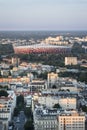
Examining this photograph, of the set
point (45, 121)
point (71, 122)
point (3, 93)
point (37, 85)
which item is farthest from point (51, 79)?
point (71, 122)

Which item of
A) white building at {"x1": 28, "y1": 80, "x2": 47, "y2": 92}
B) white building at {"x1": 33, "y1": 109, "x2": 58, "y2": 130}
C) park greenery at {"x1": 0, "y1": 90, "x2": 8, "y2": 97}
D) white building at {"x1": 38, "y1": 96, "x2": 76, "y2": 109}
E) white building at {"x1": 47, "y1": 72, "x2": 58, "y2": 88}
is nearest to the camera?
white building at {"x1": 33, "y1": 109, "x2": 58, "y2": 130}

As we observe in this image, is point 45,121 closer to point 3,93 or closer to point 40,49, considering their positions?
point 3,93

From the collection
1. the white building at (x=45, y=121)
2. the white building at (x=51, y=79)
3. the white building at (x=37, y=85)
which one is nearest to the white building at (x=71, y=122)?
the white building at (x=45, y=121)

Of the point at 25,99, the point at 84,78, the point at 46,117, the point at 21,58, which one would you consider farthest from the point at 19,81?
the point at 21,58

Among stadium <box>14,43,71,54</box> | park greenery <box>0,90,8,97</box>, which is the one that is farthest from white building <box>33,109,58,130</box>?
stadium <box>14,43,71,54</box>

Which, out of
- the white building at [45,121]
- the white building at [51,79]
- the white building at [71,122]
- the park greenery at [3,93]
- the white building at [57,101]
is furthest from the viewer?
the white building at [51,79]

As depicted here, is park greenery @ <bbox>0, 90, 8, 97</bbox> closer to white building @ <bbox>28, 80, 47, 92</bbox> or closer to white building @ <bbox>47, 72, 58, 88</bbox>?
white building @ <bbox>28, 80, 47, 92</bbox>

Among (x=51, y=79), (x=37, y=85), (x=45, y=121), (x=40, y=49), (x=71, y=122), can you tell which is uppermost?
(x=71, y=122)

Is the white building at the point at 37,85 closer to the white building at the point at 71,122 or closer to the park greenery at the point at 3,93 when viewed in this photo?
the park greenery at the point at 3,93

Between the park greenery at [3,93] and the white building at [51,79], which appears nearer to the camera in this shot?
the park greenery at [3,93]
